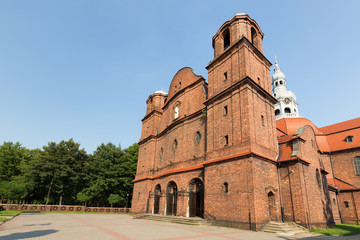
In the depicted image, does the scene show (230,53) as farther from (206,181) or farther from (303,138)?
(206,181)

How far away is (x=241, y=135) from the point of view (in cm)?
1486

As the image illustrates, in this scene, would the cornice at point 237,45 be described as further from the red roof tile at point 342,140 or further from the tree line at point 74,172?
the tree line at point 74,172

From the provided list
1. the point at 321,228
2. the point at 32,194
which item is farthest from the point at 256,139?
the point at 32,194

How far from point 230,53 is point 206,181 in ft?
35.5

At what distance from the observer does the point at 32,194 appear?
131 ft

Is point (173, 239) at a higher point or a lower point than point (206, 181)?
lower

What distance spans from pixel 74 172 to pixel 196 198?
25716mm

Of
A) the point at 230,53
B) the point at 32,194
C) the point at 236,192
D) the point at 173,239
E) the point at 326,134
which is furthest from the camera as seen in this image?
the point at 32,194

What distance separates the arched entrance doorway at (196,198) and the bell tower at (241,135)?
2181 mm

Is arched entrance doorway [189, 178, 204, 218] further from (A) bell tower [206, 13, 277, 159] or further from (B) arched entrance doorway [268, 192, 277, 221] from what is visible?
(B) arched entrance doorway [268, 192, 277, 221]

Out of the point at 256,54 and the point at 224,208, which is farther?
the point at 256,54

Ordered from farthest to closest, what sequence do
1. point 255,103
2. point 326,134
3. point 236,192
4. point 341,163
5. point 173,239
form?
point 326,134
point 341,163
point 255,103
point 236,192
point 173,239

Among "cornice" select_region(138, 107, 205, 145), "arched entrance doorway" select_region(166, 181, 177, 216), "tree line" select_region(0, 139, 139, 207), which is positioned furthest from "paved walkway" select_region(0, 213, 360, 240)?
"tree line" select_region(0, 139, 139, 207)

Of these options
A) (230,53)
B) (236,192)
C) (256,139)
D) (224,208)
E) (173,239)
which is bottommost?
(173,239)
